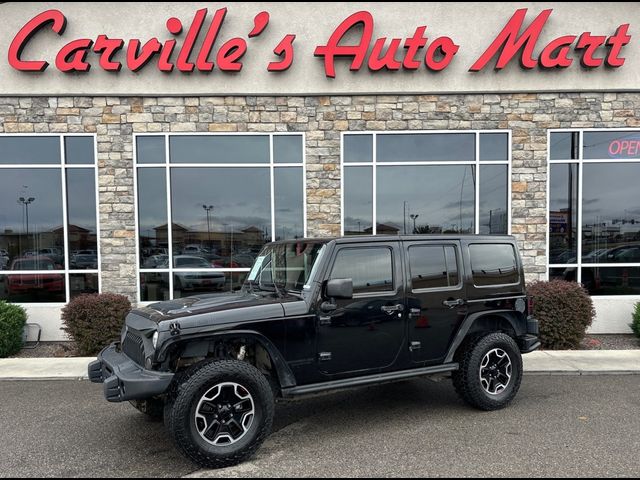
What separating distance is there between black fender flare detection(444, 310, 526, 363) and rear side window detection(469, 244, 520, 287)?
325 mm

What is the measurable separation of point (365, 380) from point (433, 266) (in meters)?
1.42

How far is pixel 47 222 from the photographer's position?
8.94m

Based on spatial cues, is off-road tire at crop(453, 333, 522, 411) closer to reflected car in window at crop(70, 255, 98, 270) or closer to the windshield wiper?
the windshield wiper

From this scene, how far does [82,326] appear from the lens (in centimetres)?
755

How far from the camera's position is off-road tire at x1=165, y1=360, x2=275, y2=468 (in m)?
3.53

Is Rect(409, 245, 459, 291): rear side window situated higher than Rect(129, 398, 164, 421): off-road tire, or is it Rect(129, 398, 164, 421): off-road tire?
Rect(409, 245, 459, 291): rear side window

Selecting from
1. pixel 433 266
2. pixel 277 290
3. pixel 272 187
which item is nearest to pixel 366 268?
pixel 433 266

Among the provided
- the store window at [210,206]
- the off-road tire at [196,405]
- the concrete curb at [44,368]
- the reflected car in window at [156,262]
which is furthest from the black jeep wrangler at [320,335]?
the reflected car in window at [156,262]

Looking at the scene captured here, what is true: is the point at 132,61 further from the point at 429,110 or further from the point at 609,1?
the point at 609,1

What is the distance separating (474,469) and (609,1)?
9495 millimetres

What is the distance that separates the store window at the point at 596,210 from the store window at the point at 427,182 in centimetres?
112

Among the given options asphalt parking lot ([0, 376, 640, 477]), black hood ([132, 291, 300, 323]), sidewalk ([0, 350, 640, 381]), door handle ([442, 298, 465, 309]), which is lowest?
sidewalk ([0, 350, 640, 381])

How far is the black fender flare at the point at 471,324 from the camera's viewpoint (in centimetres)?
475

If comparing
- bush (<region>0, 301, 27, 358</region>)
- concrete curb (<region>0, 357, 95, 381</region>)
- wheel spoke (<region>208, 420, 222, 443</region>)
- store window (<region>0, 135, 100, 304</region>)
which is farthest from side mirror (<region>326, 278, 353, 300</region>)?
store window (<region>0, 135, 100, 304</region>)
